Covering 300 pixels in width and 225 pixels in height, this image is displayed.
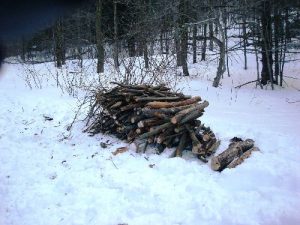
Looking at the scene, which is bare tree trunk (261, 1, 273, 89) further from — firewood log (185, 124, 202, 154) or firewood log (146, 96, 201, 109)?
firewood log (185, 124, 202, 154)

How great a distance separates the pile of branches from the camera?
600 cm

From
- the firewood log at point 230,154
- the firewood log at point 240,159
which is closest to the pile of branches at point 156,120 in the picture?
the firewood log at point 230,154

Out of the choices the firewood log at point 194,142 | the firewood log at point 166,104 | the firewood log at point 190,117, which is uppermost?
the firewood log at point 166,104

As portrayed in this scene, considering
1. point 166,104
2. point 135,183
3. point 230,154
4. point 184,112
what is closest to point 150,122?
point 166,104

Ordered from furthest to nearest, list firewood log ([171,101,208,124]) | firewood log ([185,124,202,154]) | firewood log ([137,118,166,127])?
firewood log ([137,118,166,127]) < firewood log ([171,101,208,124]) < firewood log ([185,124,202,154])

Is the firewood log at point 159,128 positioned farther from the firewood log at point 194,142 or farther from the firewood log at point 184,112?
the firewood log at point 194,142

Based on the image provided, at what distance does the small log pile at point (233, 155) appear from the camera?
5223 mm

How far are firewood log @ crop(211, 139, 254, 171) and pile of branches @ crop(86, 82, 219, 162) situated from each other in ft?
1.20

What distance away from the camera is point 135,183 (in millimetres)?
4801

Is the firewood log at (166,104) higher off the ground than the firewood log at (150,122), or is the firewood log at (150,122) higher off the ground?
the firewood log at (166,104)

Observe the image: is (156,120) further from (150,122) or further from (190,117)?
(190,117)

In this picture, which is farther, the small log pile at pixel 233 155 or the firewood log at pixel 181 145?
the firewood log at pixel 181 145

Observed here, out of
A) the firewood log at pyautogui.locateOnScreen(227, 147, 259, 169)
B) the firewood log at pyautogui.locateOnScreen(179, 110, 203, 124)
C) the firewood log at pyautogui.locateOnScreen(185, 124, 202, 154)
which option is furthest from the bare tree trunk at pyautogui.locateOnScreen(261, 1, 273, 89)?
the firewood log at pyautogui.locateOnScreen(227, 147, 259, 169)

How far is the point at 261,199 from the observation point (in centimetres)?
429
